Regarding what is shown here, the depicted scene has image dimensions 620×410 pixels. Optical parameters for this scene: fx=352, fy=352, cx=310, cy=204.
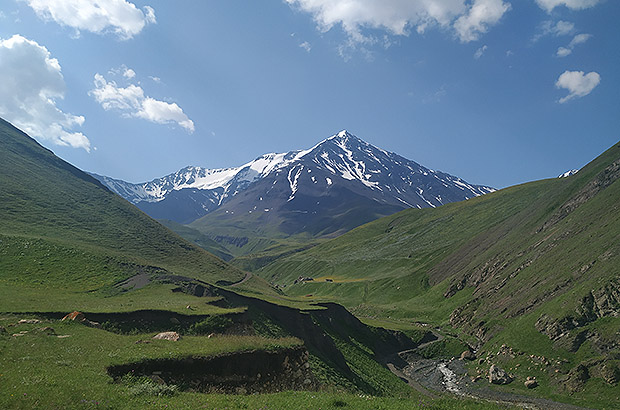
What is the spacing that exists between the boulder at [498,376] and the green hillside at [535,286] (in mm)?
5563

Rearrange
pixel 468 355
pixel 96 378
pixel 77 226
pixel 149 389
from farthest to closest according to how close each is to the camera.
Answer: pixel 77 226, pixel 468 355, pixel 149 389, pixel 96 378

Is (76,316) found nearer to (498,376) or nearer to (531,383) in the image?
(498,376)

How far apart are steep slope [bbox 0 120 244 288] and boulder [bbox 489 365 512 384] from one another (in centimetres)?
6726

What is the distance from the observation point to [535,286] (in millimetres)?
79562

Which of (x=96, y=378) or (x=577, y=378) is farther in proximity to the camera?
(x=577, y=378)

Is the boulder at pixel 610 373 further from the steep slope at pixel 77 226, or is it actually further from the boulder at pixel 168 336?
the steep slope at pixel 77 226

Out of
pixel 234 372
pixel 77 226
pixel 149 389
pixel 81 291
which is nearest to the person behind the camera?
pixel 149 389

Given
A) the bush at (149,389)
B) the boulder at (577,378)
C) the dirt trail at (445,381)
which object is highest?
the bush at (149,389)

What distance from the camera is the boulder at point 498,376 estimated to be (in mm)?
55625

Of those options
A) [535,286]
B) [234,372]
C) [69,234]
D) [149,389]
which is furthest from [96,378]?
[69,234]

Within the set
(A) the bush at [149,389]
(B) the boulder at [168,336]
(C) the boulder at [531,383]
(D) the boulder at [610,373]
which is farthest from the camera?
(C) the boulder at [531,383]

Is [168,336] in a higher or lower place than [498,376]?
higher

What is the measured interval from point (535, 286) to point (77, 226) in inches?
4889

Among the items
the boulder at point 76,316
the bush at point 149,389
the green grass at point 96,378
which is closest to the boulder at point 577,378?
the green grass at point 96,378
